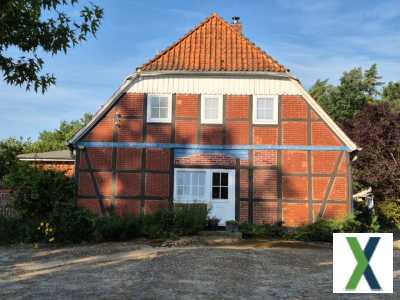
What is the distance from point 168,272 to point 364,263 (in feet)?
19.0

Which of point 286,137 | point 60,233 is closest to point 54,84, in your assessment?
point 60,233

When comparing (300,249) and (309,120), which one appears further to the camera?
(309,120)

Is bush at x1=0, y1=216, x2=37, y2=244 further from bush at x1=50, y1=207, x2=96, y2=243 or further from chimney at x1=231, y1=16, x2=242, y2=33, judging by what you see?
chimney at x1=231, y1=16, x2=242, y2=33

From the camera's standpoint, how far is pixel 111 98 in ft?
53.9

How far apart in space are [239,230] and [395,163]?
11404mm

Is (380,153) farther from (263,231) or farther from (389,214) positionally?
(263,231)

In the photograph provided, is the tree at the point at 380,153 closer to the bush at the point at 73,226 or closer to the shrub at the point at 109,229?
the shrub at the point at 109,229

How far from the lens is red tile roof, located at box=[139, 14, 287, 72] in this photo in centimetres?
1667

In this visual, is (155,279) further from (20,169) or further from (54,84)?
(20,169)

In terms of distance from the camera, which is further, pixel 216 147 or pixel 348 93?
pixel 348 93

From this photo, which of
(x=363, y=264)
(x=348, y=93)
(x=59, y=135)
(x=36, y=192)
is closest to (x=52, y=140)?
(x=59, y=135)

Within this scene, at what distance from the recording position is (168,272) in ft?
30.7

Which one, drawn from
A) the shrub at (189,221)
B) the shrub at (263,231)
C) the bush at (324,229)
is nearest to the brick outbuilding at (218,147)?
the shrub at (263,231)

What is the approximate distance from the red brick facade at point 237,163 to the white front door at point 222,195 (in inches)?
9.5
